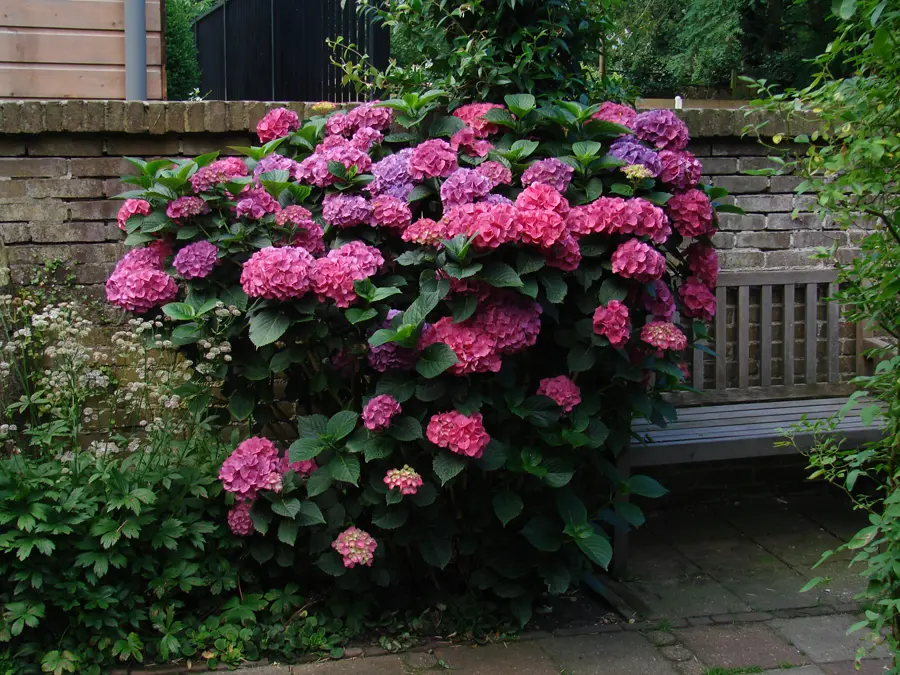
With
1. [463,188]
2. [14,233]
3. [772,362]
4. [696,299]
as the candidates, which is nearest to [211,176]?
[463,188]

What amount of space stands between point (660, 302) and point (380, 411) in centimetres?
104

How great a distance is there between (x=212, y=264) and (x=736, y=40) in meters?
21.2

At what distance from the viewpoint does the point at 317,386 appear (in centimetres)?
322

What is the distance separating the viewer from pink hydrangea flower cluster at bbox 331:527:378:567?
2.95 meters

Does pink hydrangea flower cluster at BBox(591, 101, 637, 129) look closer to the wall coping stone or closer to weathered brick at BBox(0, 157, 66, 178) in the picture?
the wall coping stone

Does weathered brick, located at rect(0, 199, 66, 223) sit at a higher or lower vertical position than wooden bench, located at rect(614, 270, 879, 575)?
higher

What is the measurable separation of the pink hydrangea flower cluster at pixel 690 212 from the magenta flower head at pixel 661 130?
0.64 ft

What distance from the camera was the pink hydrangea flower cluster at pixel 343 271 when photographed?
2.92 m

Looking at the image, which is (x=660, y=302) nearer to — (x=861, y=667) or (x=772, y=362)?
(x=861, y=667)

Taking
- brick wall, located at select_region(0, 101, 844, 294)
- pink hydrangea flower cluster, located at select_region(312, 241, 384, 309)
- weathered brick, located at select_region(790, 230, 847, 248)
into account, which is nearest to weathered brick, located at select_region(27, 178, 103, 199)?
brick wall, located at select_region(0, 101, 844, 294)

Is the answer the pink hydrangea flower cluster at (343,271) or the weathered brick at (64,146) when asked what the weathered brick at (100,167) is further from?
the pink hydrangea flower cluster at (343,271)

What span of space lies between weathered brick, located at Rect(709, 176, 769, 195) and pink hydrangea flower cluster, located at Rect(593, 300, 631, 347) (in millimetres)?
1535

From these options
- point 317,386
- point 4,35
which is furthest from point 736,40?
point 317,386

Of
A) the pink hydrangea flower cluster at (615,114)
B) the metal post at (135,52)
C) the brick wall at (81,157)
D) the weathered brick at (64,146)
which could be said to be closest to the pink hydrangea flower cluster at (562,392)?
the pink hydrangea flower cluster at (615,114)
